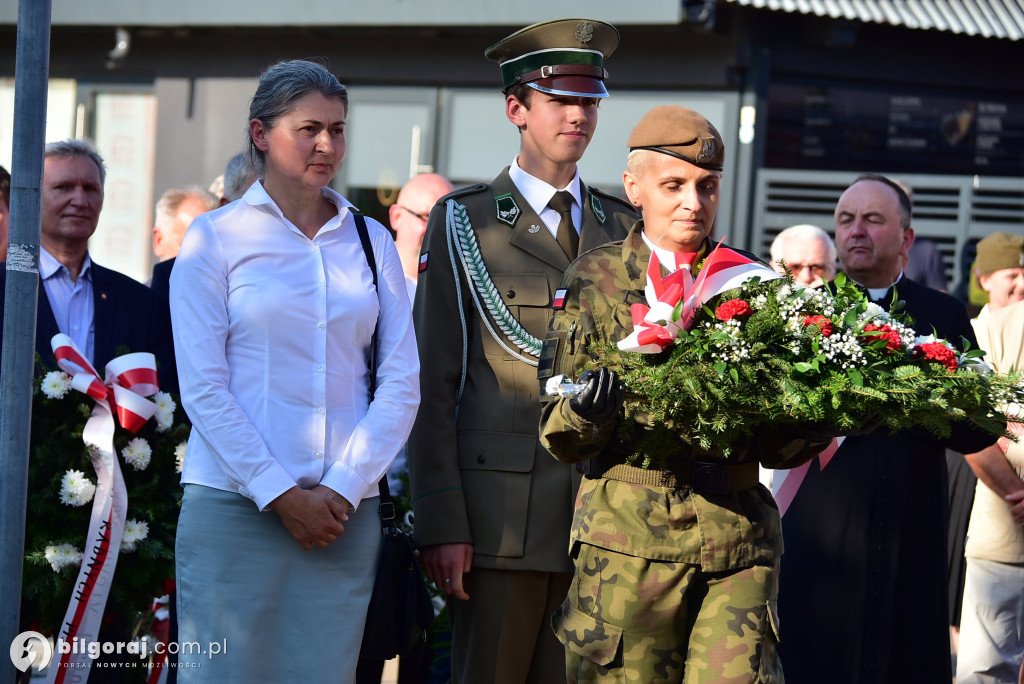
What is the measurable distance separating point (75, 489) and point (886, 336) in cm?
260

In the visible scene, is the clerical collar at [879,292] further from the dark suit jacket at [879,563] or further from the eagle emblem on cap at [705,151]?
the eagle emblem on cap at [705,151]

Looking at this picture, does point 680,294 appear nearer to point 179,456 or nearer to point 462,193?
point 462,193

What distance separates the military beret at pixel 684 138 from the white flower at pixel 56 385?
2.05 metres

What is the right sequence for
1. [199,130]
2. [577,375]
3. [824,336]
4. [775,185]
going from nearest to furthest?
[824,336] < [577,375] < [775,185] < [199,130]

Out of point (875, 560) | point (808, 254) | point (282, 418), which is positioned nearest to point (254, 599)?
point (282, 418)

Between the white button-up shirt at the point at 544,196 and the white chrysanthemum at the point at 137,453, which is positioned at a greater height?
the white button-up shirt at the point at 544,196

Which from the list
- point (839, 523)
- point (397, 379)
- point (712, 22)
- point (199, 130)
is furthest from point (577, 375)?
point (199, 130)

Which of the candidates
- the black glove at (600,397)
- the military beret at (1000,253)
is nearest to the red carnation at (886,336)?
the black glove at (600,397)

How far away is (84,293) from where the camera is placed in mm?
4539

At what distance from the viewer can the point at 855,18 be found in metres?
8.91

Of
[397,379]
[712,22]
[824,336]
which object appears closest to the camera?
[824,336]

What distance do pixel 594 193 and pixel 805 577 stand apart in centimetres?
175

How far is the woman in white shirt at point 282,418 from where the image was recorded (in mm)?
3412

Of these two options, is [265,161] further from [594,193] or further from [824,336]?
[824,336]
